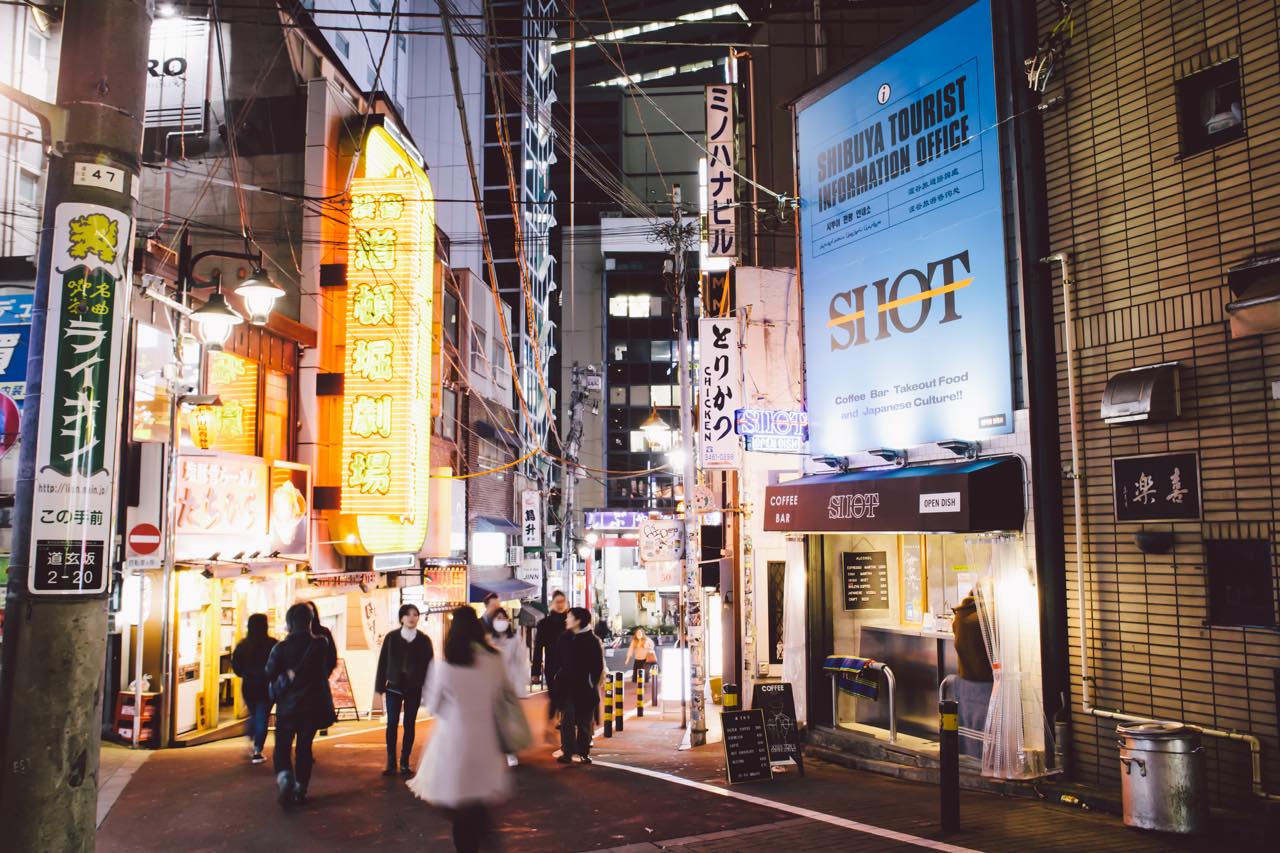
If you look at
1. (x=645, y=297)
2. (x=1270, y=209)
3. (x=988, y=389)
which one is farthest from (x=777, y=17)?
(x=645, y=297)

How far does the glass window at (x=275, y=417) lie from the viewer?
59.1 feet

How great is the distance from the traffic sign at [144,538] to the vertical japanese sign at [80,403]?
28.8 ft

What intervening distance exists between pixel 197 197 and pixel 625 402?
62801 mm

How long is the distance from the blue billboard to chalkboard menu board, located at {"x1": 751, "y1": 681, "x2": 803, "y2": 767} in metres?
3.70

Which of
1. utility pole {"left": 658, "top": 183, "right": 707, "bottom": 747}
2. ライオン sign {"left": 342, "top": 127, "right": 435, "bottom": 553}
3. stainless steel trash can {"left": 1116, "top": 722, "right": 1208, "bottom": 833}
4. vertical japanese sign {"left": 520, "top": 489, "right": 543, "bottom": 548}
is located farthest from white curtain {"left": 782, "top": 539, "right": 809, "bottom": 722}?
vertical japanese sign {"left": 520, "top": 489, "right": 543, "bottom": 548}

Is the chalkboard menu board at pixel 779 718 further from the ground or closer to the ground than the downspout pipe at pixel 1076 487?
closer to the ground

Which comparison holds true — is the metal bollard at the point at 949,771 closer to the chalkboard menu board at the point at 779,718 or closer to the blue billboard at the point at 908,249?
the chalkboard menu board at the point at 779,718

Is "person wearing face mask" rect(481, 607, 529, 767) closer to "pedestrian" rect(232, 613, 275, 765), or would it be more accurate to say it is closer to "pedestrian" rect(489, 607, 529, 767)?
"pedestrian" rect(489, 607, 529, 767)

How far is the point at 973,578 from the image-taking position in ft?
39.7

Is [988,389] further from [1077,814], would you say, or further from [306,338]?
[306,338]

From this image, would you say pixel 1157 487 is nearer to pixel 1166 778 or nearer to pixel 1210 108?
pixel 1166 778

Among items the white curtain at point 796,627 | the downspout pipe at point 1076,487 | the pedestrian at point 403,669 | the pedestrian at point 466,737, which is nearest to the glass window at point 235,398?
the pedestrian at point 403,669

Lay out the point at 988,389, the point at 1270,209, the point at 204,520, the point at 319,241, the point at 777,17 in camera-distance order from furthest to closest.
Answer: the point at 319,241 < the point at 777,17 < the point at 204,520 < the point at 988,389 < the point at 1270,209

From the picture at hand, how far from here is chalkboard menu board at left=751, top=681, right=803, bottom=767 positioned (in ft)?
40.3
